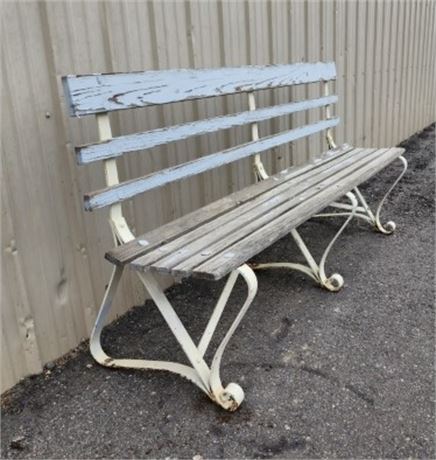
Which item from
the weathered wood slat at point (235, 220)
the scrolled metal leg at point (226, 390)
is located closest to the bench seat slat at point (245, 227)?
the weathered wood slat at point (235, 220)

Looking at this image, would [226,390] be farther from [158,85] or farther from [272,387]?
[158,85]

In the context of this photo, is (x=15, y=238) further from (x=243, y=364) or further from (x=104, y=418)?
(x=243, y=364)

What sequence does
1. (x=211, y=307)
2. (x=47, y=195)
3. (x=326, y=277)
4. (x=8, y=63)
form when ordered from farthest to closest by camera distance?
(x=326, y=277), (x=211, y=307), (x=47, y=195), (x=8, y=63)

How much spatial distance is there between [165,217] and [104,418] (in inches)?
45.3

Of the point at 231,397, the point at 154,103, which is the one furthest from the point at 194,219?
the point at 231,397

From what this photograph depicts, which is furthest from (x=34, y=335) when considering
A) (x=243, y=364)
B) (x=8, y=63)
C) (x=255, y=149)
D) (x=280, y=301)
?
(x=255, y=149)

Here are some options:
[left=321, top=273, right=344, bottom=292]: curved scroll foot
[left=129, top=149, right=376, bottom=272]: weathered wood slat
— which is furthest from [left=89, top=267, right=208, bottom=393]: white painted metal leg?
[left=321, top=273, right=344, bottom=292]: curved scroll foot

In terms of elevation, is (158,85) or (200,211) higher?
(158,85)

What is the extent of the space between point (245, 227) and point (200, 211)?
348 mm

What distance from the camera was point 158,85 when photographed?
219 centimetres

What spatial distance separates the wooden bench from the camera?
5.97ft

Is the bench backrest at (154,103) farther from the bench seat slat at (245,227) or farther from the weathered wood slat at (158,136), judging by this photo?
the bench seat slat at (245,227)

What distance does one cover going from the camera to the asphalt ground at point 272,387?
1.73 m

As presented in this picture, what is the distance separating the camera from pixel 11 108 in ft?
6.19
